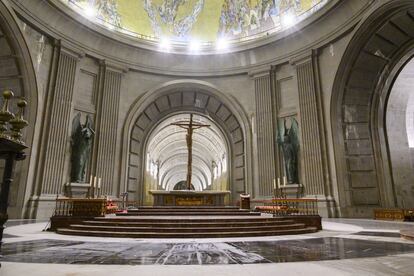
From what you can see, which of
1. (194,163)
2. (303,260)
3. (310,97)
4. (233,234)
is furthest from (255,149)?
(194,163)

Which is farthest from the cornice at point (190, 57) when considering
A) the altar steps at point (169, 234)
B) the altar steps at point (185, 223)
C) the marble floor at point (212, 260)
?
the marble floor at point (212, 260)

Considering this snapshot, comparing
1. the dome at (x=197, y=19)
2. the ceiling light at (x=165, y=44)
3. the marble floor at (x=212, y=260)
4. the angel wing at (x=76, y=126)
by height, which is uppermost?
the dome at (x=197, y=19)

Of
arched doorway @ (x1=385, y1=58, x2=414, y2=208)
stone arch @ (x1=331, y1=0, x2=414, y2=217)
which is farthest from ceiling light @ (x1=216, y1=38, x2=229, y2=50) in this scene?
arched doorway @ (x1=385, y1=58, x2=414, y2=208)

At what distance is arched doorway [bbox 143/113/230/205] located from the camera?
18875 mm

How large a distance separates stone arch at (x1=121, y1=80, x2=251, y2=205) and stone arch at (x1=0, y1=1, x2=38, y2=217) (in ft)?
14.8

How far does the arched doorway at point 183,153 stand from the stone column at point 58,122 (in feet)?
17.9

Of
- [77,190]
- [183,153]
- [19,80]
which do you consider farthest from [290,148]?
[183,153]

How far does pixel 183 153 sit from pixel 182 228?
27758 millimetres

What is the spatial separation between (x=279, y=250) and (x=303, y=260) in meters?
0.73

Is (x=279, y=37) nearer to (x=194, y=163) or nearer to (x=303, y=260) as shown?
(x=303, y=260)

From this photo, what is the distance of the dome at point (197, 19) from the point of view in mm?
14984

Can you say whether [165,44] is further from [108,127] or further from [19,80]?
[19,80]

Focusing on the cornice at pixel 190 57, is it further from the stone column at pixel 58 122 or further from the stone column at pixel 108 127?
the stone column at pixel 58 122

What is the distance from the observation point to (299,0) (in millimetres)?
14586
